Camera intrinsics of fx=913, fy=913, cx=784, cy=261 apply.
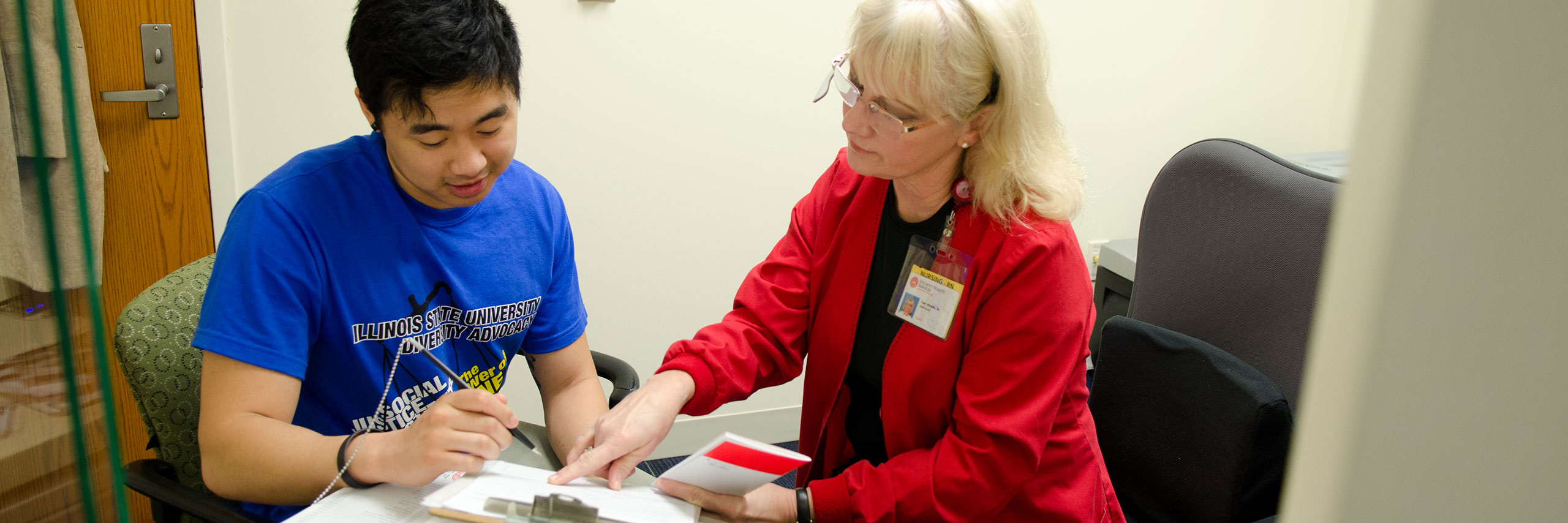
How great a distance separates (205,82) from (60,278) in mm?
2205

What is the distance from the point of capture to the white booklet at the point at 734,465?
41.1 inches

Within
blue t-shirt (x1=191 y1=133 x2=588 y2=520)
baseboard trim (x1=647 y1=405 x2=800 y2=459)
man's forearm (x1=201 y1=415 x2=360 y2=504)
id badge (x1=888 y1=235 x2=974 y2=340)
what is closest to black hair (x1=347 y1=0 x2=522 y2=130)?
blue t-shirt (x1=191 y1=133 x2=588 y2=520)

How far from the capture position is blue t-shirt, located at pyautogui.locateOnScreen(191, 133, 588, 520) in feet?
3.73

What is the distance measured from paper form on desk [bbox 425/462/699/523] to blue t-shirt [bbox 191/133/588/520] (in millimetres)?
196

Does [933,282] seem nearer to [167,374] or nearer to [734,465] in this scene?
[734,465]

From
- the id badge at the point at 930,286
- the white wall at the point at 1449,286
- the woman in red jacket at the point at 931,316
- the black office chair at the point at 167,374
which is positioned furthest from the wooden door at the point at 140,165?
the white wall at the point at 1449,286

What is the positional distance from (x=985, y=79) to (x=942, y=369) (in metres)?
0.41

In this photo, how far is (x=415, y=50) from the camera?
110 cm

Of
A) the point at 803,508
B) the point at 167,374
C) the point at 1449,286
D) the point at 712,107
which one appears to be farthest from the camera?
the point at 712,107

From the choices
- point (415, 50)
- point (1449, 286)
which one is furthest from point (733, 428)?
point (1449, 286)

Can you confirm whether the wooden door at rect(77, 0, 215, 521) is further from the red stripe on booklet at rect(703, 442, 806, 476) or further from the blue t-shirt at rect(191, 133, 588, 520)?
the red stripe on booklet at rect(703, 442, 806, 476)

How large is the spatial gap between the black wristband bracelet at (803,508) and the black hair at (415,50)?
2.25 ft

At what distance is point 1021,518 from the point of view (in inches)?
51.8

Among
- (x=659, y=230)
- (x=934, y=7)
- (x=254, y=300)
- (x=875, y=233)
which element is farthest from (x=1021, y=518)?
(x=659, y=230)
